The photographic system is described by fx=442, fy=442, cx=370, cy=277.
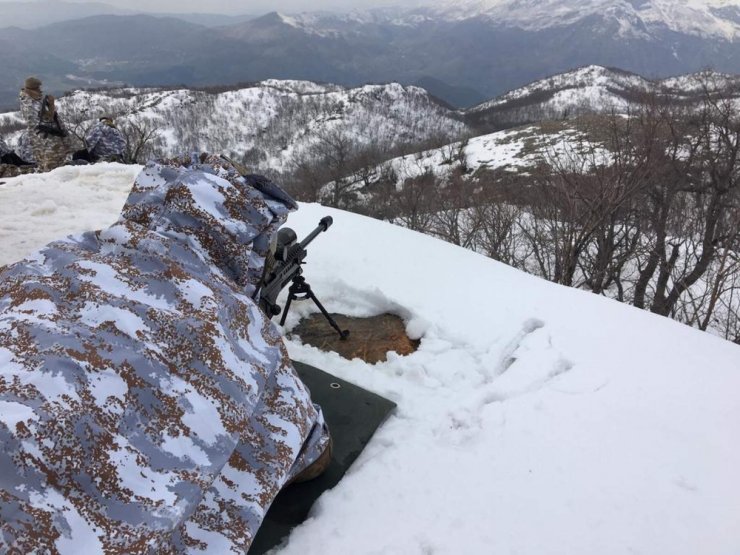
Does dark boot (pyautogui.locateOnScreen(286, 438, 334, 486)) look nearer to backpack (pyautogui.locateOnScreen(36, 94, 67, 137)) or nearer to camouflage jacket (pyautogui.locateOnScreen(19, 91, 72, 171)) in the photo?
backpack (pyautogui.locateOnScreen(36, 94, 67, 137))

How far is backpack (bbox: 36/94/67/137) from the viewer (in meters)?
8.67

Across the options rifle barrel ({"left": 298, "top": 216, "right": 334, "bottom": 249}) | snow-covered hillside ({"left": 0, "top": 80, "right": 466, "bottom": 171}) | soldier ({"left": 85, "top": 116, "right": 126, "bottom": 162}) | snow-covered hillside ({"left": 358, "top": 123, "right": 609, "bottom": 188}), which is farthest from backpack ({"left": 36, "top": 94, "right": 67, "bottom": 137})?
snow-covered hillside ({"left": 0, "top": 80, "right": 466, "bottom": 171})

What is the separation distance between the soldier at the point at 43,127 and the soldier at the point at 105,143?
0.54 meters

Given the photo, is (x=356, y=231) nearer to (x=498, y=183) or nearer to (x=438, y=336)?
(x=438, y=336)

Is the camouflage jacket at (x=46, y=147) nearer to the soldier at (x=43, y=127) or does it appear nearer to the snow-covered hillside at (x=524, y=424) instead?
the soldier at (x=43, y=127)

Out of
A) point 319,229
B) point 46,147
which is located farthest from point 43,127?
point 319,229

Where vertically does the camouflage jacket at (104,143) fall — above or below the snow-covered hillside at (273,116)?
above

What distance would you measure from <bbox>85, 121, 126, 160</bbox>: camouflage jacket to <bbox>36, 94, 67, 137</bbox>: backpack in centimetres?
75

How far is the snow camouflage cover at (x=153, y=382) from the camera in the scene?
1235 mm

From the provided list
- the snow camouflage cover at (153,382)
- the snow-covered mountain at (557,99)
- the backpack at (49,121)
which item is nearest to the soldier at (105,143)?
the backpack at (49,121)

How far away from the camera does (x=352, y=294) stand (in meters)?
4.50

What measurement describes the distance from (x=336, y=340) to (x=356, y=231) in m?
2.22

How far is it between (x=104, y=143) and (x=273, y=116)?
115 meters

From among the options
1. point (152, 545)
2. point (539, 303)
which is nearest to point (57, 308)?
point (152, 545)
